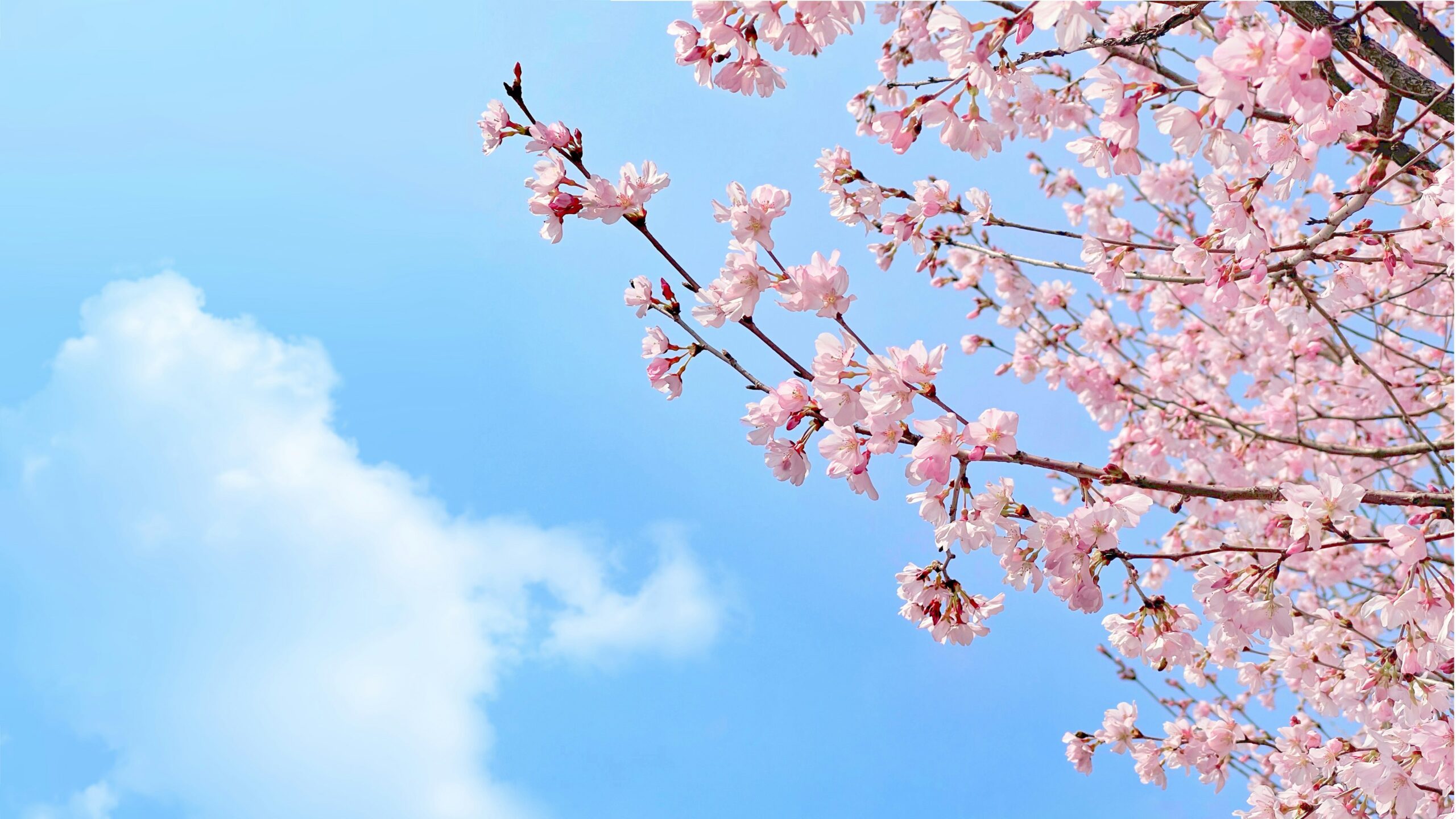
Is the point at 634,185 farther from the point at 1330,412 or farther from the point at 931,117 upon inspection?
the point at 1330,412

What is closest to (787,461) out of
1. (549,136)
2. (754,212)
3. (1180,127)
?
(754,212)

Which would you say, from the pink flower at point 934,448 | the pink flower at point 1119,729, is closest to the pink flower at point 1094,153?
the pink flower at point 934,448

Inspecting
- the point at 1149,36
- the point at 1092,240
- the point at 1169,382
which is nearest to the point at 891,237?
the point at 1092,240

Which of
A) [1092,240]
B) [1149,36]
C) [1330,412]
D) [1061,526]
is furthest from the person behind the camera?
[1330,412]

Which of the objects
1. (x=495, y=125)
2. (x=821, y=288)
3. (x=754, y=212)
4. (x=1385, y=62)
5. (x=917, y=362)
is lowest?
(x=917, y=362)

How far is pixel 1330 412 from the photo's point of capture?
699 cm

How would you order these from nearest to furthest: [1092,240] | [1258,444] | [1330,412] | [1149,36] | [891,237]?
1. [1149,36]
2. [1092,240]
3. [891,237]
4. [1258,444]
5. [1330,412]

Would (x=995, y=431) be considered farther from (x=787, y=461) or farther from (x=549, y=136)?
(x=549, y=136)

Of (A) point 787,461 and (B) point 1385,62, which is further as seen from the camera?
(B) point 1385,62

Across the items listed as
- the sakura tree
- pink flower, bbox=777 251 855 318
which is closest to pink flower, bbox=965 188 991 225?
the sakura tree

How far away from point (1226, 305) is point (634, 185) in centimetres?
202

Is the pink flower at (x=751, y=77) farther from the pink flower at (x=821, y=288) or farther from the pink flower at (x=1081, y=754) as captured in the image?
the pink flower at (x=1081, y=754)

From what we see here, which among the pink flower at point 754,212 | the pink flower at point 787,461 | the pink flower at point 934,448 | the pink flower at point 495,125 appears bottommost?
the pink flower at point 934,448

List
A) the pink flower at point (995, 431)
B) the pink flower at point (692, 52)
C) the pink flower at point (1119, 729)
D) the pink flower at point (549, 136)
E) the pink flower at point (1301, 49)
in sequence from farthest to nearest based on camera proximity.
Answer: the pink flower at point (1119, 729)
the pink flower at point (692, 52)
the pink flower at point (549, 136)
the pink flower at point (995, 431)
the pink flower at point (1301, 49)
